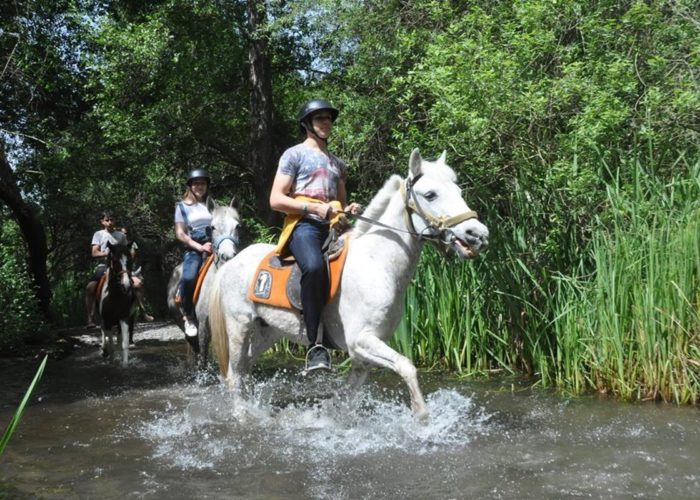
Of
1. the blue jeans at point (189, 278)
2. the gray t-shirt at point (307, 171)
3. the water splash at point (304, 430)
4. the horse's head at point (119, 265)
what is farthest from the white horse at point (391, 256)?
the horse's head at point (119, 265)

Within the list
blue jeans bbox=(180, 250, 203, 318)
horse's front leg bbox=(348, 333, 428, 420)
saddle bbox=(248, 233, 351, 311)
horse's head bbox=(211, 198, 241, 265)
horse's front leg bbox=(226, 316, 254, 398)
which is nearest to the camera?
horse's front leg bbox=(348, 333, 428, 420)

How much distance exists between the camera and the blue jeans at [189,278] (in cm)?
942

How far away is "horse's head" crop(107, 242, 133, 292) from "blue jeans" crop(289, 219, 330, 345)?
19.6 feet

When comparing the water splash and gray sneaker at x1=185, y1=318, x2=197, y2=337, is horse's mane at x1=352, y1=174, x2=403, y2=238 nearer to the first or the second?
the water splash

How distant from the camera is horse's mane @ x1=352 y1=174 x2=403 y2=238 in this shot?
5.93 meters

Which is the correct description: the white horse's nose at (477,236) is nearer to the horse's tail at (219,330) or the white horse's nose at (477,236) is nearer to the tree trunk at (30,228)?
the horse's tail at (219,330)

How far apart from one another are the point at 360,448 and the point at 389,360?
65 cm

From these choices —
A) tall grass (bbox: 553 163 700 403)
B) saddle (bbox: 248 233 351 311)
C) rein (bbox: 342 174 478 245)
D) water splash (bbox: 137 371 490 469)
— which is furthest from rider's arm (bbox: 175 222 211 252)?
tall grass (bbox: 553 163 700 403)

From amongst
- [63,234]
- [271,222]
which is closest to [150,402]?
[271,222]

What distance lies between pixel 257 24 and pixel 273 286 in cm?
1019

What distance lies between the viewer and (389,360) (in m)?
5.46

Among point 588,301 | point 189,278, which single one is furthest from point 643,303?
point 189,278

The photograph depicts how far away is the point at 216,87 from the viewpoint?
16719 mm

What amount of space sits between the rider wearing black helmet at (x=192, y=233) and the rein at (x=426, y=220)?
Answer: 4.00 m
